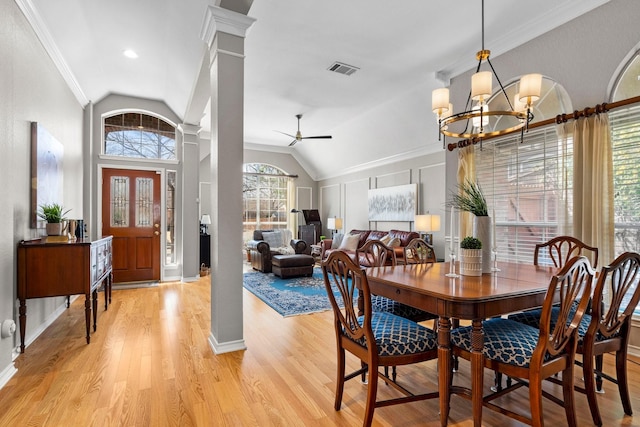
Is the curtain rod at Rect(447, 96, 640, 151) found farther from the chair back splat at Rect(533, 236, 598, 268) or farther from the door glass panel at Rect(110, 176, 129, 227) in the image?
the door glass panel at Rect(110, 176, 129, 227)

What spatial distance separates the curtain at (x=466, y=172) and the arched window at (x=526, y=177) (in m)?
0.13

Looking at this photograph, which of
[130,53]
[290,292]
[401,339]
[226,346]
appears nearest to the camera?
[401,339]

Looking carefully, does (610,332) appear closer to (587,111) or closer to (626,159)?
(626,159)

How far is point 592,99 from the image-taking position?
2881 millimetres

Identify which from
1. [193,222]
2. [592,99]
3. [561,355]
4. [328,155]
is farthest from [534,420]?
[328,155]

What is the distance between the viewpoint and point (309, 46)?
3861mm

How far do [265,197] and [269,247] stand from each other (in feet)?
9.03

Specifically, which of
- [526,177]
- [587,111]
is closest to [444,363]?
[587,111]

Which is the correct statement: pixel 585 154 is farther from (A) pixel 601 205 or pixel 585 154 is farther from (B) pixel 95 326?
(B) pixel 95 326

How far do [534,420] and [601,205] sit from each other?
2.08m

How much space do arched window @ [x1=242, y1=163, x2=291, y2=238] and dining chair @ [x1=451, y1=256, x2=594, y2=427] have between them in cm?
776

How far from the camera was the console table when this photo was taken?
2.72m

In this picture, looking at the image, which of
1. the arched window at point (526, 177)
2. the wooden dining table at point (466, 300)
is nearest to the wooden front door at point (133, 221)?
the wooden dining table at point (466, 300)

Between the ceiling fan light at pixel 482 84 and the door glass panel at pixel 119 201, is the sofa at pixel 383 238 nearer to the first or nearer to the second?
the ceiling fan light at pixel 482 84
